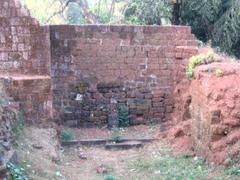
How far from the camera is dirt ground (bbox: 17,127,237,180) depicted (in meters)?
7.80

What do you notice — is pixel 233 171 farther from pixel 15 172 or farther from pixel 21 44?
pixel 21 44

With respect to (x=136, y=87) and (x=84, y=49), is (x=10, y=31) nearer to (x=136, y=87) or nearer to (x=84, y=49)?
(x=84, y=49)

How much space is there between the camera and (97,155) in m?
9.92

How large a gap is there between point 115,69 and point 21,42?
2.51m

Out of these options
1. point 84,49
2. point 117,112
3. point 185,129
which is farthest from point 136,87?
point 185,129

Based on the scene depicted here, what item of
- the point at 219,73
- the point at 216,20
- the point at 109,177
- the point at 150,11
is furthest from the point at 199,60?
the point at 216,20

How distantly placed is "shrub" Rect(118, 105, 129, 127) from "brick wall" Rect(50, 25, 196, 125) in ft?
0.44

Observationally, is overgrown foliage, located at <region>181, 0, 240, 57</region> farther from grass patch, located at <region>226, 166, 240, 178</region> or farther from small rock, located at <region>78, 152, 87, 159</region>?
grass patch, located at <region>226, 166, 240, 178</region>

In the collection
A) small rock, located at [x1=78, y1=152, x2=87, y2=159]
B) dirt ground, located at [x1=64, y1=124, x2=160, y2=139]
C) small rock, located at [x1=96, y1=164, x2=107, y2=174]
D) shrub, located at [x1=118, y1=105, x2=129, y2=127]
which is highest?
shrub, located at [x1=118, y1=105, x2=129, y2=127]

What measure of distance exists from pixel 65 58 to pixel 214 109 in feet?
13.7

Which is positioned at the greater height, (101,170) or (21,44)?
(21,44)

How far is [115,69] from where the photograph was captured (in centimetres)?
1168

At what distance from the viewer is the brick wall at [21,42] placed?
394 inches

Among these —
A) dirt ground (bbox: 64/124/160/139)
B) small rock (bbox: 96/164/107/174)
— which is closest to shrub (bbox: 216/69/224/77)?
dirt ground (bbox: 64/124/160/139)
